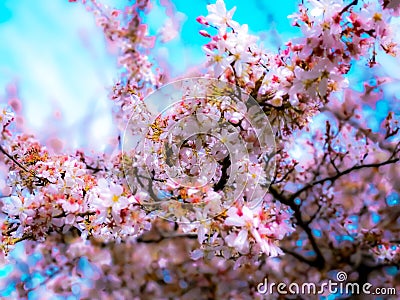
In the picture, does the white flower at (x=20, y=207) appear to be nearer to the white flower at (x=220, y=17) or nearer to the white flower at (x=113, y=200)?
the white flower at (x=113, y=200)

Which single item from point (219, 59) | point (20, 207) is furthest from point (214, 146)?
point (20, 207)

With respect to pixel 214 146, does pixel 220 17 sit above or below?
above

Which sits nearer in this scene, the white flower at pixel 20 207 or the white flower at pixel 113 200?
the white flower at pixel 113 200

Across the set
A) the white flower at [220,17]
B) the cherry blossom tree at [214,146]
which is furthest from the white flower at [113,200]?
the white flower at [220,17]

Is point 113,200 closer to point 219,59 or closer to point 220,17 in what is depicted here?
point 219,59

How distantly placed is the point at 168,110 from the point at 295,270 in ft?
7.99

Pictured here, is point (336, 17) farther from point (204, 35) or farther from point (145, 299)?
point (145, 299)

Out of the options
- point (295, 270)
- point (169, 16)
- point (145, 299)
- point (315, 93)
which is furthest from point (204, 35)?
point (145, 299)

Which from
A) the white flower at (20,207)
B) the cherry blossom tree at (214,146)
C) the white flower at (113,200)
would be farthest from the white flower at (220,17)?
the white flower at (20,207)

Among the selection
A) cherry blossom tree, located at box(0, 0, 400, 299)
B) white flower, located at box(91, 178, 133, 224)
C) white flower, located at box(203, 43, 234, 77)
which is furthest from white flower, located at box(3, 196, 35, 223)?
A: white flower, located at box(203, 43, 234, 77)

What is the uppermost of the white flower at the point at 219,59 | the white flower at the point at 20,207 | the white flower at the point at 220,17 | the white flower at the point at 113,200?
the white flower at the point at 220,17

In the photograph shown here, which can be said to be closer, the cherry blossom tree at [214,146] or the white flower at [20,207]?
the cherry blossom tree at [214,146]

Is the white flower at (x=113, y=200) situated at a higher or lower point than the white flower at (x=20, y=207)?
lower

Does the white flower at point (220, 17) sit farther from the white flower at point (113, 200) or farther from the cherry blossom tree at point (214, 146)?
the white flower at point (113, 200)
